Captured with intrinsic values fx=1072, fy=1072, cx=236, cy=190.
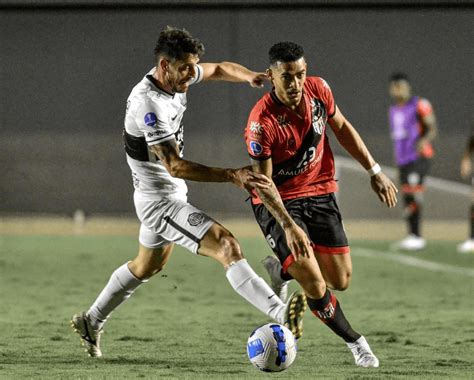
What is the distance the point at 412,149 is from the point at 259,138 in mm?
8444

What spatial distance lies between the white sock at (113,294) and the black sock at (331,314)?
125cm

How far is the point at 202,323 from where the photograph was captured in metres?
8.52

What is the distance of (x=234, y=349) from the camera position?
23.6 ft

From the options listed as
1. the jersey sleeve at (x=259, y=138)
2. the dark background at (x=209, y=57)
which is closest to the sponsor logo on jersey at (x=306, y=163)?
the jersey sleeve at (x=259, y=138)

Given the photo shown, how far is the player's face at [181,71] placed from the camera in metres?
6.58

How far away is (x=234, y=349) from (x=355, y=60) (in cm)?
1342

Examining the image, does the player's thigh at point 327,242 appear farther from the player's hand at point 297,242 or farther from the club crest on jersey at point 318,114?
the player's hand at point 297,242

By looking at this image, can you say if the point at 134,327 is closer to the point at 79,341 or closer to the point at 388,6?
the point at 79,341

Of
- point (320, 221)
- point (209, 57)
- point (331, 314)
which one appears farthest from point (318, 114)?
point (209, 57)

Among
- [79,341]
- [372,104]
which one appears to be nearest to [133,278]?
[79,341]

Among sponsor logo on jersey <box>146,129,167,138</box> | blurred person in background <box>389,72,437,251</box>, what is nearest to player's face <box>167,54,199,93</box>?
sponsor logo on jersey <box>146,129,167,138</box>

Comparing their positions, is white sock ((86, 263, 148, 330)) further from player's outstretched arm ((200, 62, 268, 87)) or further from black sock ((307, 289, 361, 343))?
player's outstretched arm ((200, 62, 268, 87))

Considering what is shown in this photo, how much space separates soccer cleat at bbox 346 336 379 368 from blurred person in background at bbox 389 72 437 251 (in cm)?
826

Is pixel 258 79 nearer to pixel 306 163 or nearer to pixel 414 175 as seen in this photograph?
pixel 306 163
